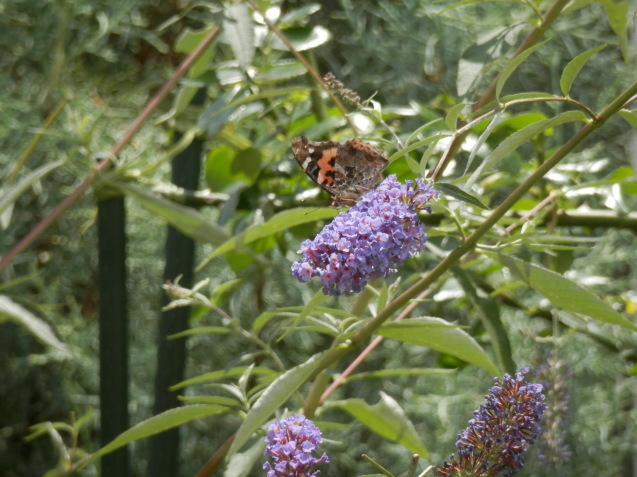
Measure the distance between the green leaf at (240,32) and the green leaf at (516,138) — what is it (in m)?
0.27

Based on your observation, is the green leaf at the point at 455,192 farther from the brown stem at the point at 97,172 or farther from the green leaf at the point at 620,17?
the brown stem at the point at 97,172

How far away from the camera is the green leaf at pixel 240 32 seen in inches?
25.9

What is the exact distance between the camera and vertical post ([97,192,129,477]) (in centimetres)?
72

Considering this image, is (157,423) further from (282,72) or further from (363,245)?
(282,72)

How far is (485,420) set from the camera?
0.40 meters

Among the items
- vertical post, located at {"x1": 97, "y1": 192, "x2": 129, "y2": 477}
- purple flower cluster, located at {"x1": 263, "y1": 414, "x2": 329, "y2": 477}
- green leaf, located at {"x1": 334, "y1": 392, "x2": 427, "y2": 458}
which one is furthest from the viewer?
vertical post, located at {"x1": 97, "y1": 192, "x2": 129, "y2": 477}

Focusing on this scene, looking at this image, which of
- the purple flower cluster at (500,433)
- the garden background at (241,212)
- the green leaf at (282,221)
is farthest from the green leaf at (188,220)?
the purple flower cluster at (500,433)

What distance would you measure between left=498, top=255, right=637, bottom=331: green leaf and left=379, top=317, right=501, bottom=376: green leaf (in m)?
0.05

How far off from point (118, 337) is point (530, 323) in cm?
65

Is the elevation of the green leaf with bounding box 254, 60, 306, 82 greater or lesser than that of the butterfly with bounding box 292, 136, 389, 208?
greater

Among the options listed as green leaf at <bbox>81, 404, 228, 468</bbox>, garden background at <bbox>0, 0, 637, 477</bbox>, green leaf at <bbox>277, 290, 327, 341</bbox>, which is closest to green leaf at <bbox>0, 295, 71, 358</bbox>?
garden background at <bbox>0, 0, 637, 477</bbox>

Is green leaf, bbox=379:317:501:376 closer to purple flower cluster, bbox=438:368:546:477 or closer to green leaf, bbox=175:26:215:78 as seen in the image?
purple flower cluster, bbox=438:368:546:477

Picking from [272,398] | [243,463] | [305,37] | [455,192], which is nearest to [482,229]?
[455,192]

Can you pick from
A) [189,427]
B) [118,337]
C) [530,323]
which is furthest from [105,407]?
[530,323]
